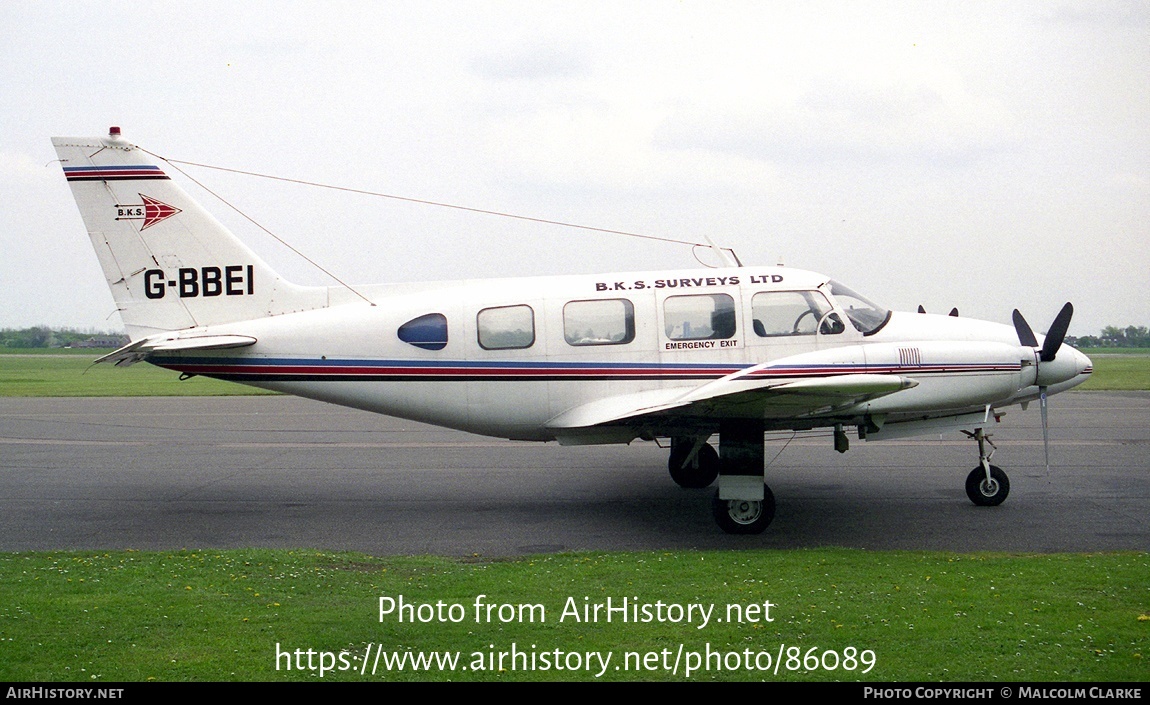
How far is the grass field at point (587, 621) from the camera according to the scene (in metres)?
6.42

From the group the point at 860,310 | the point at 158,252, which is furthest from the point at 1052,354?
the point at 158,252

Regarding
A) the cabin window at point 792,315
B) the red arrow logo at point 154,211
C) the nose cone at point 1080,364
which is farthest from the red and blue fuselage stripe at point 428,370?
the nose cone at point 1080,364

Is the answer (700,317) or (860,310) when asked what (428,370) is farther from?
(860,310)

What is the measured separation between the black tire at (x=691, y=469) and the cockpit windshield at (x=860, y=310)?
3406mm

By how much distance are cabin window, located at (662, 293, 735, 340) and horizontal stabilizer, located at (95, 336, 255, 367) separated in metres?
5.63

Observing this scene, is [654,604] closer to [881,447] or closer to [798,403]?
[798,403]

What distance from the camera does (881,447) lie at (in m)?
18.8

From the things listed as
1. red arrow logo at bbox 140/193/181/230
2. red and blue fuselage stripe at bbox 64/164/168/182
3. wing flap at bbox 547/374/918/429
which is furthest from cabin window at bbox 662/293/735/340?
red and blue fuselage stripe at bbox 64/164/168/182

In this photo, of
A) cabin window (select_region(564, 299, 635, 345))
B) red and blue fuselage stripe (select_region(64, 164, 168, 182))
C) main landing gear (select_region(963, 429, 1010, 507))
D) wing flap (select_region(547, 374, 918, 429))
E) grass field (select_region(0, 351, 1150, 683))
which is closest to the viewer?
grass field (select_region(0, 351, 1150, 683))

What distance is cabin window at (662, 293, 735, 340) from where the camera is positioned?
487 inches

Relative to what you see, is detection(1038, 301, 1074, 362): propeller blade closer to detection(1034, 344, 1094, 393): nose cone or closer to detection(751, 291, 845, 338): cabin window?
detection(1034, 344, 1094, 393): nose cone

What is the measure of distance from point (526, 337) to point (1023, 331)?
655 cm

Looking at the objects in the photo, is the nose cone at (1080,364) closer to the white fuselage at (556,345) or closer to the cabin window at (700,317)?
the white fuselage at (556,345)

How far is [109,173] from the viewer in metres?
13.2
